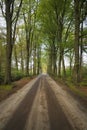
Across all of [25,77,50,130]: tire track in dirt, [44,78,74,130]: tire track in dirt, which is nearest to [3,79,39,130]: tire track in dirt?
[25,77,50,130]: tire track in dirt

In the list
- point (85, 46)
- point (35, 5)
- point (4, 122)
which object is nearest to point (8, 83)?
point (4, 122)

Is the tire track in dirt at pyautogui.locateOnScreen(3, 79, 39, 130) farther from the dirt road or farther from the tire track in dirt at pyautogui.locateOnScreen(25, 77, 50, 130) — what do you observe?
the tire track in dirt at pyautogui.locateOnScreen(25, 77, 50, 130)

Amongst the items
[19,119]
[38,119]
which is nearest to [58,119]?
[38,119]

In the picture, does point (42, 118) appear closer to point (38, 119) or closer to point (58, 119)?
point (38, 119)

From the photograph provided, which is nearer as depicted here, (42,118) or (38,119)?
(38,119)

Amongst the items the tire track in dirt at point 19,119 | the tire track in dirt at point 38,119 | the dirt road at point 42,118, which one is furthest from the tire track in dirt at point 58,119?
the tire track in dirt at point 19,119

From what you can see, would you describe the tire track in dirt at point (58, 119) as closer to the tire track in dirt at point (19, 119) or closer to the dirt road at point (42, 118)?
the dirt road at point (42, 118)

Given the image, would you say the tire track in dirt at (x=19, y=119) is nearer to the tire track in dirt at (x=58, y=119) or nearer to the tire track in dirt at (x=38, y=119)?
the tire track in dirt at (x=38, y=119)

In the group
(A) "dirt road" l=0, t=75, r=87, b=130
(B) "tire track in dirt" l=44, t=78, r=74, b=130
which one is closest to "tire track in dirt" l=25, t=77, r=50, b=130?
(A) "dirt road" l=0, t=75, r=87, b=130

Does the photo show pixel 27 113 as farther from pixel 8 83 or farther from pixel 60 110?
pixel 8 83

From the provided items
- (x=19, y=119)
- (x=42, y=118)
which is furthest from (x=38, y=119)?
(x=19, y=119)

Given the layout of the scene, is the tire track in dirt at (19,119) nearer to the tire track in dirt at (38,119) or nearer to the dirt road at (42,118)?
the dirt road at (42,118)

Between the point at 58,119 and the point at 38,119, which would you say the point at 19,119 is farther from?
the point at 58,119

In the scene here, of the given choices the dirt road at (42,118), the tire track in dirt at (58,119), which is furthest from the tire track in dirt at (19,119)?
the tire track in dirt at (58,119)
